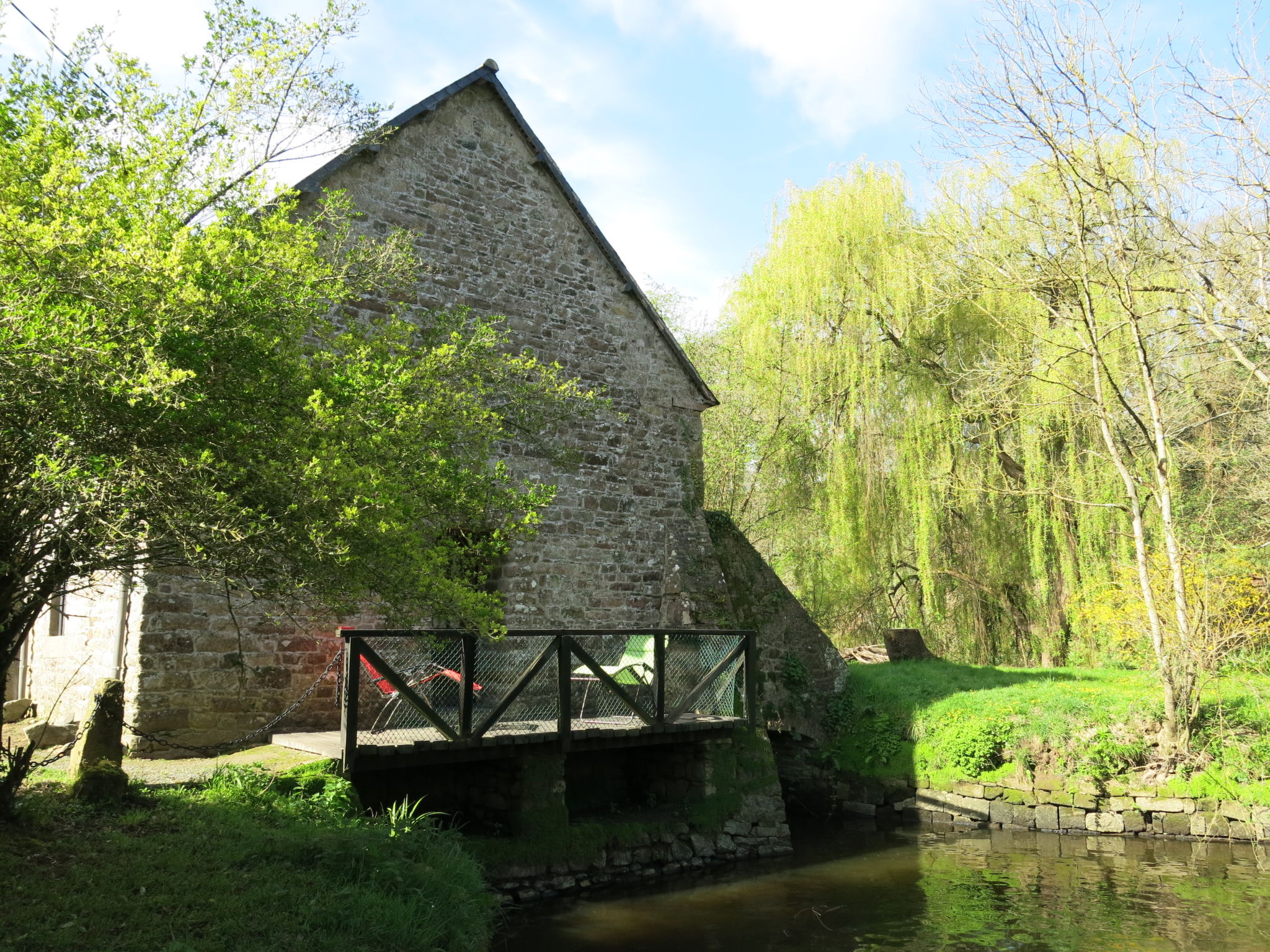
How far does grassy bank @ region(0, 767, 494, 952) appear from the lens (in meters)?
4.69

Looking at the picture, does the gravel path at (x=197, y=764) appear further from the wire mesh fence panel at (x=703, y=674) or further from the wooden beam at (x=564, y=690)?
the wire mesh fence panel at (x=703, y=674)

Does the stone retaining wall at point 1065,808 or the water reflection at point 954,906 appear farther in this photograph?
the stone retaining wall at point 1065,808

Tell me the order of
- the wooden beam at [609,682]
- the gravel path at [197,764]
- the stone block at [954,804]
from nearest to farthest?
the gravel path at [197,764] → the wooden beam at [609,682] → the stone block at [954,804]

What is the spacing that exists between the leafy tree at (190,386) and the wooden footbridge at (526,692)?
209cm

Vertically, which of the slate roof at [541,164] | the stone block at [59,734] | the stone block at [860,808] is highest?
the slate roof at [541,164]

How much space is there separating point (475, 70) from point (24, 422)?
8.96 meters

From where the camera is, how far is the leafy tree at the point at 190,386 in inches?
151

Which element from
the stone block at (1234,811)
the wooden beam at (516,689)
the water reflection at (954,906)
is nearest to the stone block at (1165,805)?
the stone block at (1234,811)

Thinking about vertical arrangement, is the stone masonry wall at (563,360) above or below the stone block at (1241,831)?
above

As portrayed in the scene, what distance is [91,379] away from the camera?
3.80m

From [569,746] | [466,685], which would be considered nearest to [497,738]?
[466,685]

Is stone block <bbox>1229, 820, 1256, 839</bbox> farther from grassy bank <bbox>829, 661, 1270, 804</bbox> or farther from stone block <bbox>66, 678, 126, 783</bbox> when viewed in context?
stone block <bbox>66, 678, 126, 783</bbox>

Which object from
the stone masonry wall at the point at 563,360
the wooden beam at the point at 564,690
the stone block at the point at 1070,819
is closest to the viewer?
the wooden beam at the point at 564,690

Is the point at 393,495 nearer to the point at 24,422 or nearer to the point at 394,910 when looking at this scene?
the point at 24,422
